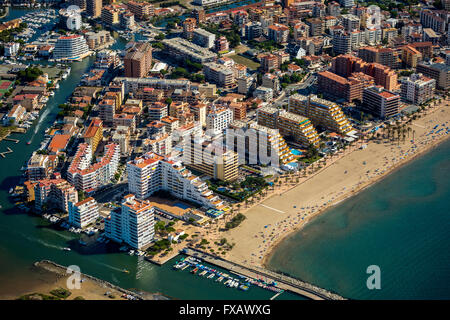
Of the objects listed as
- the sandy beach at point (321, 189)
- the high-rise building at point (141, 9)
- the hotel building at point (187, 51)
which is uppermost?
the high-rise building at point (141, 9)

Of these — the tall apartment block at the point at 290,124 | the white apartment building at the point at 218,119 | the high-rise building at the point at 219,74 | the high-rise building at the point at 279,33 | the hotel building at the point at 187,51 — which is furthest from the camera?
the high-rise building at the point at 279,33

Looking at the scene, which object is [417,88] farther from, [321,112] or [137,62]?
[137,62]

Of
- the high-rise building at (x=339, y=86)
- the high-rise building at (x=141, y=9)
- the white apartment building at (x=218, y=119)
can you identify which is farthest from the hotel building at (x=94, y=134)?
the high-rise building at (x=141, y=9)

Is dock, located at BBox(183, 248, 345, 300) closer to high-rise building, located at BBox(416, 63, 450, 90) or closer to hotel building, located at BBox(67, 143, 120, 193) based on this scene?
hotel building, located at BBox(67, 143, 120, 193)

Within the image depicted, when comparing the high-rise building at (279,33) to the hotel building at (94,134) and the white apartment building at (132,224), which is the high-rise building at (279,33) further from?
the white apartment building at (132,224)

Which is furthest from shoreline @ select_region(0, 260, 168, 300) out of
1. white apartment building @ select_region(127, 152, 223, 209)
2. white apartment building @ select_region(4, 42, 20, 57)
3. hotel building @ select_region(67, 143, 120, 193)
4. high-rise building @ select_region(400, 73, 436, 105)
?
white apartment building @ select_region(4, 42, 20, 57)
